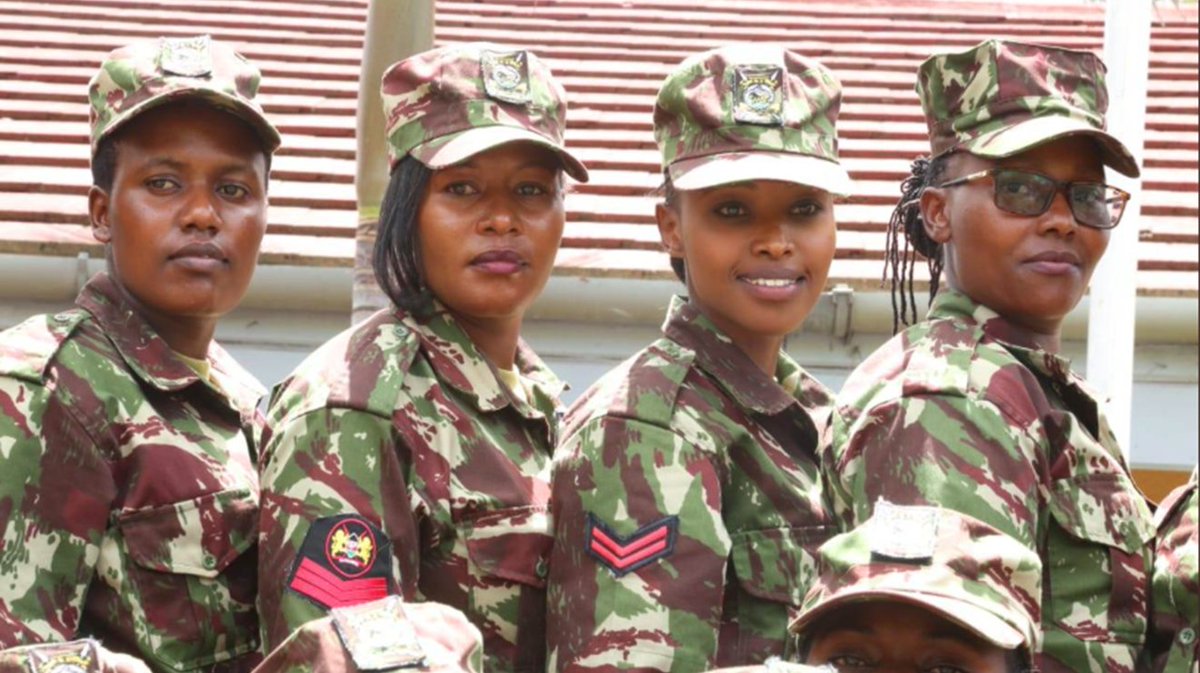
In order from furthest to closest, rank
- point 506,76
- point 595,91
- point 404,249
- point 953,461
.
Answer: point 595,91
point 506,76
point 404,249
point 953,461

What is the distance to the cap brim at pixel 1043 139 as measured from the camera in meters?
4.02

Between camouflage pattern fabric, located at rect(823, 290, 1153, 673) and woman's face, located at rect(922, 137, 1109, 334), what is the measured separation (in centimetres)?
12

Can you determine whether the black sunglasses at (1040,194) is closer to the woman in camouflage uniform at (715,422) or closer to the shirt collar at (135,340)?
the woman in camouflage uniform at (715,422)

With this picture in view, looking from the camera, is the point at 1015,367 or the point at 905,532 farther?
the point at 1015,367

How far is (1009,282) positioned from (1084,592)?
58cm

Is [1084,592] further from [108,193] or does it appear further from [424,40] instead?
[424,40]

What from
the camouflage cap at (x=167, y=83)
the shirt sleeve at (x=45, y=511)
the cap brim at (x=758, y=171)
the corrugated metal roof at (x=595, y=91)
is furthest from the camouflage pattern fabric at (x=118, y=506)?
the corrugated metal roof at (x=595, y=91)

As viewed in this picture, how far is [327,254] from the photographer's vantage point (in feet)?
23.0

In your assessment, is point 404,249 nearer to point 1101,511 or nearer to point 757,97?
point 757,97

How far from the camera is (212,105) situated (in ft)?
14.7

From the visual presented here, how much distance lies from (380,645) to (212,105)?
1623mm

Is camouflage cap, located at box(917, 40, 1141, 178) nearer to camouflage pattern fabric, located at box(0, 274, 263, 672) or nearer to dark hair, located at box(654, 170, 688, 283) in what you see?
dark hair, located at box(654, 170, 688, 283)

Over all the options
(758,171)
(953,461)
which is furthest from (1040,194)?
(953,461)

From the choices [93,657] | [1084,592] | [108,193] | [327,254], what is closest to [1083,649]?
[1084,592]
